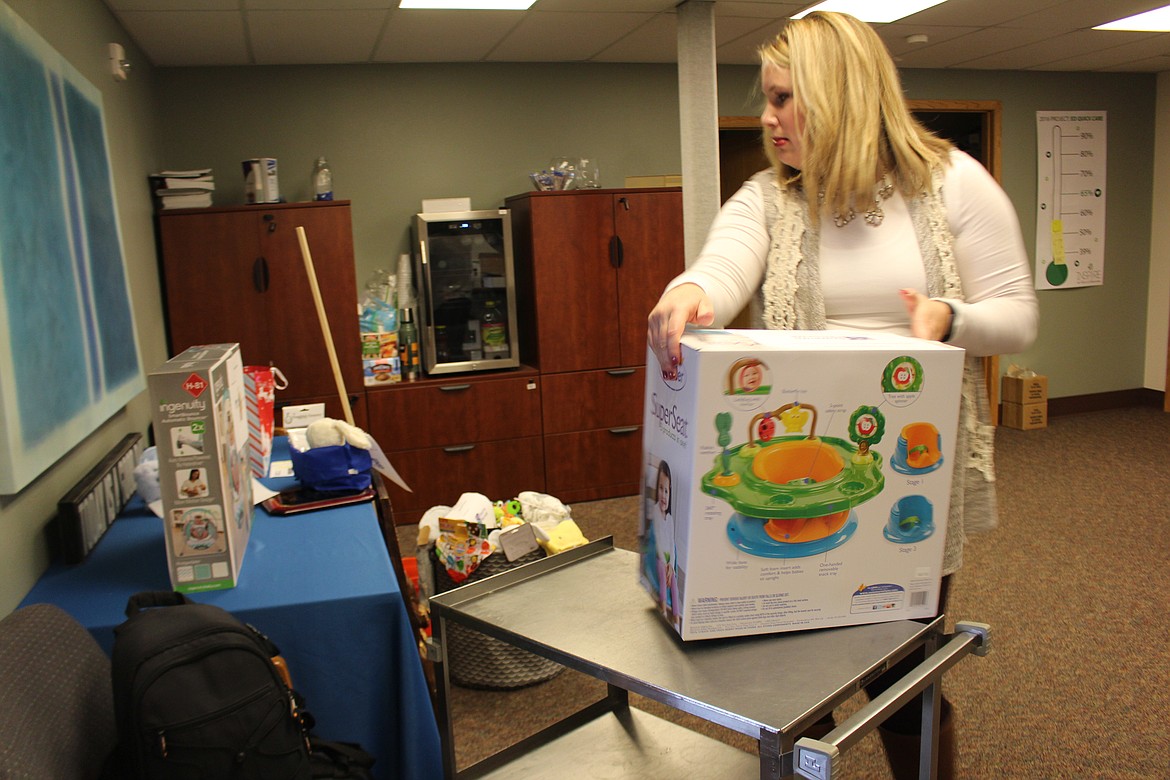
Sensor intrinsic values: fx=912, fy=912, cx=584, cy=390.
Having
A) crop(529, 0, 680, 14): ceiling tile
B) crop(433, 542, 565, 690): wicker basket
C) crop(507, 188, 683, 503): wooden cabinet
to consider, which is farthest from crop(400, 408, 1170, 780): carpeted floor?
crop(529, 0, 680, 14): ceiling tile

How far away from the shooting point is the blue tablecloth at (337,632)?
5.53 ft

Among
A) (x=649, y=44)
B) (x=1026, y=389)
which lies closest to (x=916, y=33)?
(x=649, y=44)

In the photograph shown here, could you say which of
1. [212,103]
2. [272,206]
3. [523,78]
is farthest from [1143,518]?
[212,103]

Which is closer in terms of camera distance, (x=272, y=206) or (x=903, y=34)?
(x=272, y=206)

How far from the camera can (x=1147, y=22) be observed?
4.96 meters

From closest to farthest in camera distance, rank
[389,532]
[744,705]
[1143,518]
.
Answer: [744,705] → [389,532] → [1143,518]

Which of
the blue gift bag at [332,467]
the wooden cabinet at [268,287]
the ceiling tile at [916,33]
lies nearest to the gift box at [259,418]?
the blue gift bag at [332,467]

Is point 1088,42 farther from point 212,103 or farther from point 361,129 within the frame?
point 212,103

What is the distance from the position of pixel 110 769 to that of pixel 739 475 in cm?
100

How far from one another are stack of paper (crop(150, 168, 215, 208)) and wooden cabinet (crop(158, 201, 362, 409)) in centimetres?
8

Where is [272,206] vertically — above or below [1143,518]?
above

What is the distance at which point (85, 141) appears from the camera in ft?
8.66

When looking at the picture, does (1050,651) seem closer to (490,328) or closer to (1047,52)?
(490,328)

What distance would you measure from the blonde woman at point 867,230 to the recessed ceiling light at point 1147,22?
4480 mm
